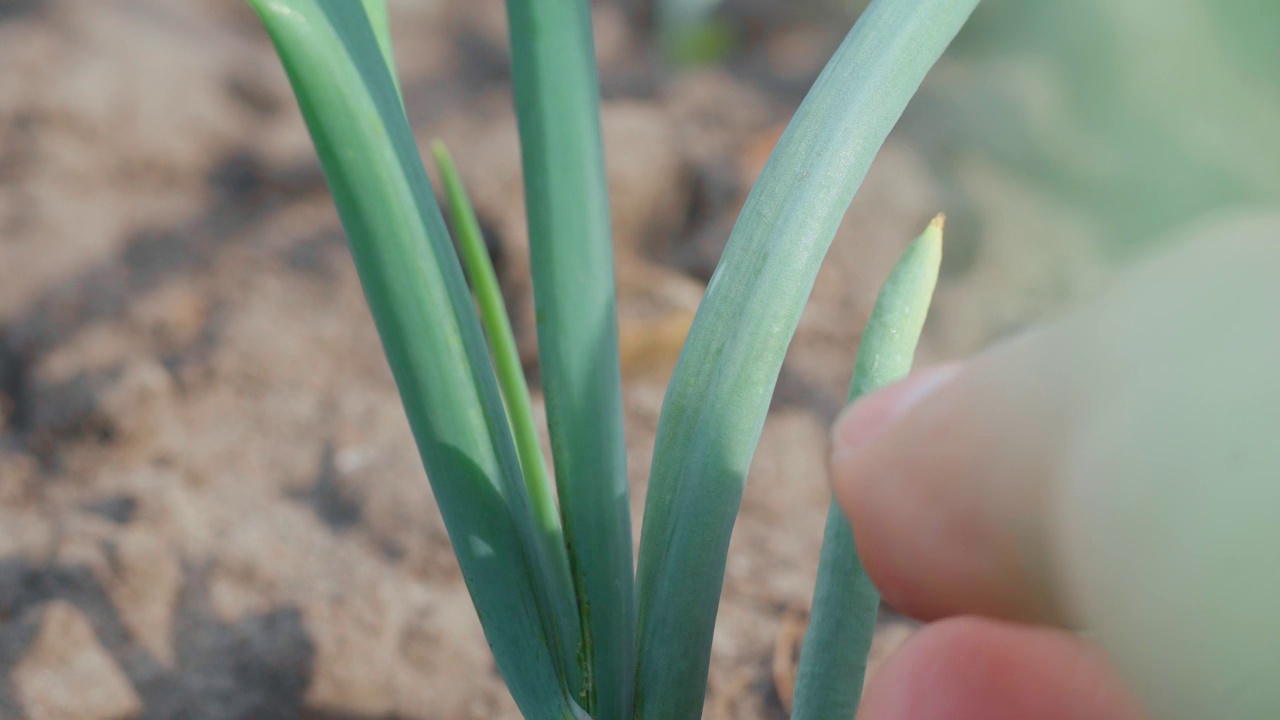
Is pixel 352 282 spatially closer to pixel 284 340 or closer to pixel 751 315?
pixel 284 340

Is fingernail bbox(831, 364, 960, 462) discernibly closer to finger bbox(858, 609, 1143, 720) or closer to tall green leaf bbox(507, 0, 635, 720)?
finger bbox(858, 609, 1143, 720)

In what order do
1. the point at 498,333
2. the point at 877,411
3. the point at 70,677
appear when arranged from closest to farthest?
the point at 877,411 → the point at 498,333 → the point at 70,677

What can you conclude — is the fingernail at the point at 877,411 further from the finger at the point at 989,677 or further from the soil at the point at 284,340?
the soil at the point at 284,340

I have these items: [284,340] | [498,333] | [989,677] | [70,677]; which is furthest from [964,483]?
[284,340]

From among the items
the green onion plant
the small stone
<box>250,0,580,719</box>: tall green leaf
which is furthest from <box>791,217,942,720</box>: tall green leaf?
the small stone

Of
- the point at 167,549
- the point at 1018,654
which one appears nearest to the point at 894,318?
the point at 1018,654

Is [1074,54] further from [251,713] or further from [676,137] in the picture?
[676,137]
